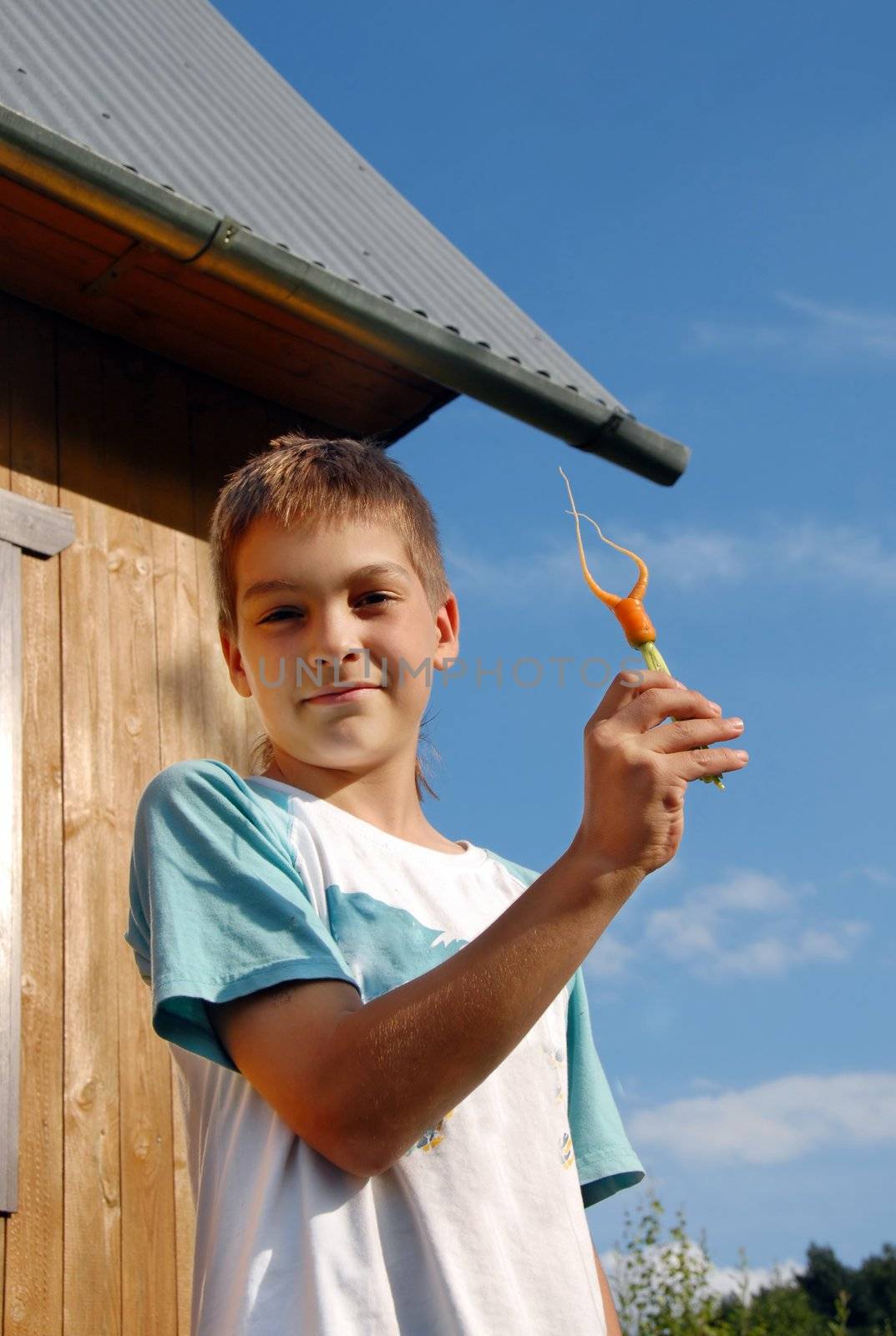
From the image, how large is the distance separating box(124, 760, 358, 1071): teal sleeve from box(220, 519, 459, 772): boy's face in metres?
0.15

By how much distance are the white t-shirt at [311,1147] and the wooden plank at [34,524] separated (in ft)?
7.00

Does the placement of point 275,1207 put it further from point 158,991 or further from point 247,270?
point 247,270

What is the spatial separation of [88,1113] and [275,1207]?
2140mm

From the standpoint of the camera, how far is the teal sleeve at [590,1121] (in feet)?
6.40

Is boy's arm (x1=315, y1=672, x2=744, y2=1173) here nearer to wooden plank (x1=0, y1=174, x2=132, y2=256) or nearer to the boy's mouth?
the boy's mouth

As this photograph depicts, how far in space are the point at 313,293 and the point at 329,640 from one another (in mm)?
2220

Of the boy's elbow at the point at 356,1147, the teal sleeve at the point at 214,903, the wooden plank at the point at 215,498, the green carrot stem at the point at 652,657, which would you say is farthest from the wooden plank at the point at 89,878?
the green carrot stem at the point at 652,657

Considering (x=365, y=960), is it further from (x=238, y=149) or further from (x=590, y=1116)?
(x=238, y=149)

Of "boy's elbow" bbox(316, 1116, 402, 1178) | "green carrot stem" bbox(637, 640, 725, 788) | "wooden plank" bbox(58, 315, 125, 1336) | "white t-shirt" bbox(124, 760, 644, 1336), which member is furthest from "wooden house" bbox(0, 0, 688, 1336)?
"green carrot stem" bbox(637, 640, 725, 788)

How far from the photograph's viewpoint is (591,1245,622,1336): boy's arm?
1784mm

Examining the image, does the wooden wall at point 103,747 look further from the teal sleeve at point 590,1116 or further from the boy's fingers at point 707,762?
the boy's fingers at point 707,762

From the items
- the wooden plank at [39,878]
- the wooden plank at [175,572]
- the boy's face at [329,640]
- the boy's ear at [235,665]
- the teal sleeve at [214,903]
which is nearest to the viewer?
the teal sleeve at [214,903]

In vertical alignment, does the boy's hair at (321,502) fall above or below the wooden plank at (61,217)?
below

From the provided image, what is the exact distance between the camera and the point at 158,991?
1432mm
